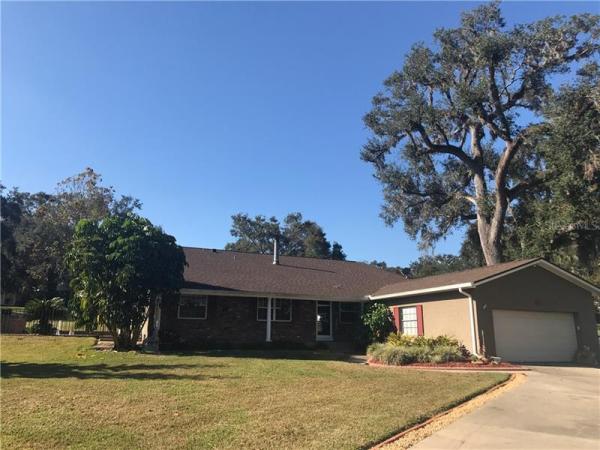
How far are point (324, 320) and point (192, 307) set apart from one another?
6284 millimetres

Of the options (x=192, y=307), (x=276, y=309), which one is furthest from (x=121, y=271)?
(x=276, y=309)

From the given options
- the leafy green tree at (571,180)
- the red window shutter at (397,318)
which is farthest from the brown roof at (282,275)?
the leafy green tree at (571,180)

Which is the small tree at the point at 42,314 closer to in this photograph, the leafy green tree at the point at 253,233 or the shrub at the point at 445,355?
the shrub at the point at 445,355

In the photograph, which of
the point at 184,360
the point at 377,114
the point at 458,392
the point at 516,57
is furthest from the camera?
the point at 377,114

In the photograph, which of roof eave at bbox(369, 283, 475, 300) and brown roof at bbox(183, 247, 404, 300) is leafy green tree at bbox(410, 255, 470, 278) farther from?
roof eave at bbox(369, 283, 475, 300)

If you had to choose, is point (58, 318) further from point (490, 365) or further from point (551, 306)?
point (551, 306)

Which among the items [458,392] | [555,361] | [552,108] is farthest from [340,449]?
[552,108]

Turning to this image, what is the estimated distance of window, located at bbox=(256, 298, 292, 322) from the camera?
2142cm

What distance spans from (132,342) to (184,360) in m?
3.91

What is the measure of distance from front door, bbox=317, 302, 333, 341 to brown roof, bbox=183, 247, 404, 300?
2.78 ft

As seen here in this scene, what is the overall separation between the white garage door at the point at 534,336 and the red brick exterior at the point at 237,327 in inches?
249

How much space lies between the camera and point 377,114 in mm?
34969

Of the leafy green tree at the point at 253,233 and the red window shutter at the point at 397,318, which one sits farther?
the leafy green tree at the point at 253,233

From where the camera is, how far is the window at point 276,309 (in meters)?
21.4
